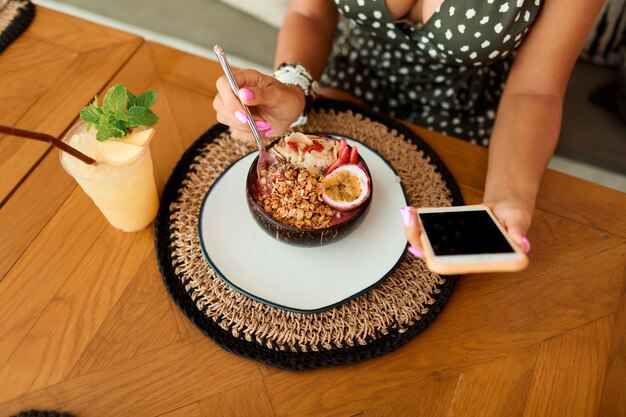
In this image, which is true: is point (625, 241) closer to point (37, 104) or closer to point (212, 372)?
point (212, 372)

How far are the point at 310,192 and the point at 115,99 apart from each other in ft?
1.07

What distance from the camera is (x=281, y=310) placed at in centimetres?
72

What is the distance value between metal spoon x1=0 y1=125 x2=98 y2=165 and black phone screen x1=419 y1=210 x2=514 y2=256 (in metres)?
0.50

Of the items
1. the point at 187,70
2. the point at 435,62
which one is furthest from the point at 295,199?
the point at 435,62

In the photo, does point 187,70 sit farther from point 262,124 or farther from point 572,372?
point 572,372

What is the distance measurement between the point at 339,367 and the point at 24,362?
0.46 m

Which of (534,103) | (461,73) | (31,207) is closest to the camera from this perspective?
(31,207)

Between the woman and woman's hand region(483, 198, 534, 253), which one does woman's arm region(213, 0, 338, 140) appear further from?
woman's hand region(483, 198, 534, 253)

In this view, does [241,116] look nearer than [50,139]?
No

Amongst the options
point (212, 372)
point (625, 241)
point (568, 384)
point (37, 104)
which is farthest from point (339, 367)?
point (37, 104)

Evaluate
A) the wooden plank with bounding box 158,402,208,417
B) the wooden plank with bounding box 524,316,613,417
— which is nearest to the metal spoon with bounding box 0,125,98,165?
the wooden plank with bounding box 158,402,208,417

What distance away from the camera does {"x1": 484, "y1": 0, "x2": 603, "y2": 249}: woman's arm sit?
0.85 metres

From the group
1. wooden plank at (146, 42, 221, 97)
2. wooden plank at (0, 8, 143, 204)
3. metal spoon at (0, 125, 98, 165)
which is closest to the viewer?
metal spoon at (0, 125, 98, 165)

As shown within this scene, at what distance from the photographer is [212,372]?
676 millimetres
